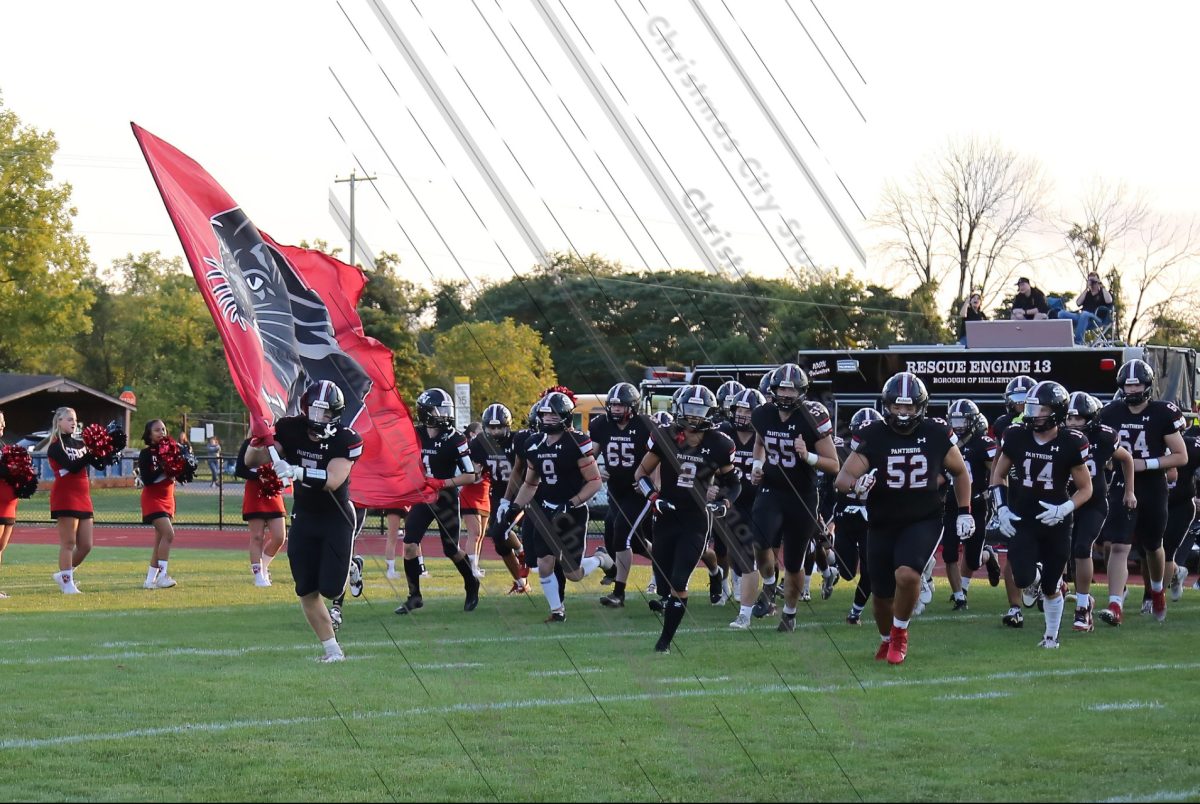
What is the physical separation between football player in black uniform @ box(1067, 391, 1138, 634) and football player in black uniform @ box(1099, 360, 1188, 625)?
1.78 ft

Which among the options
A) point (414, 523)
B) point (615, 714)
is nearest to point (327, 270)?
point (414, 523)

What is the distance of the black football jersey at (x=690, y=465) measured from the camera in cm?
988

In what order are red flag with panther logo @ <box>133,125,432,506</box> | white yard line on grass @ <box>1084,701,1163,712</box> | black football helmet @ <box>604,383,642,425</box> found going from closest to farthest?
white yard line on grass @ <box>1084,701,1163,712</box> < black football helmet @ <box>604,383,642,425</box> < red flag with panther logo @ <box>133,125,432,506</box>

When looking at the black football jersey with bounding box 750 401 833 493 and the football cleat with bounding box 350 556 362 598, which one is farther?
the football cleat with bounding box 350 556 362 598

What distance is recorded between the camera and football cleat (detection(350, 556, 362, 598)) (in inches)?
517

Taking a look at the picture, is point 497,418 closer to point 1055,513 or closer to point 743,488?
point 743,488

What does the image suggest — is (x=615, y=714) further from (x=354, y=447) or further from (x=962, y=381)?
(x=962, y=381)

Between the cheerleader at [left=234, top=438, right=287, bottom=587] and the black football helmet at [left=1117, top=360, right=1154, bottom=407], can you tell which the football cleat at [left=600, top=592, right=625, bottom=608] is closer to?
the cheerleader at [left=234, top=438, right=287, bottom=587]

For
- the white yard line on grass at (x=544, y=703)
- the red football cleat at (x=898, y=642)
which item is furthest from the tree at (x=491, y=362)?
the white yard line on grass at (x=544, y=703)

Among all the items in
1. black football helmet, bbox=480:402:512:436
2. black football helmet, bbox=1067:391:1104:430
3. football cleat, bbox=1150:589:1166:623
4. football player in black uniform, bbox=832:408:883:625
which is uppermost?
black football helmet, bbox=1067:391:1104:430

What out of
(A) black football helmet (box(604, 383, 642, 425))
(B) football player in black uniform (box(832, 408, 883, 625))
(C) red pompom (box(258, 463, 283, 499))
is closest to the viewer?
(B) football player in black uniform (box(832, 408, 883, 625))

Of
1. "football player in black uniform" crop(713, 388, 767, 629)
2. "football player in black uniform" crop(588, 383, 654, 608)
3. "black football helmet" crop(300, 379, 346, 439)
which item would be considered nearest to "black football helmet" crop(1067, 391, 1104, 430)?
"football player in black uniform" crop(713, 388, 767, 629)

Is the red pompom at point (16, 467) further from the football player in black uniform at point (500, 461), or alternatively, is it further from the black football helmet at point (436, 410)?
the football player in black uniform at point (500, 461)

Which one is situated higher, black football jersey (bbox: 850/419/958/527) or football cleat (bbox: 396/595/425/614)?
black football jersey (bbox: 850/419/958/527)
